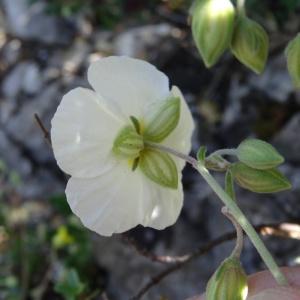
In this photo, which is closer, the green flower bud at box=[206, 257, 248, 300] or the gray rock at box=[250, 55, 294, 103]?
the green flower bud at box=[206, 257, 248, 300]

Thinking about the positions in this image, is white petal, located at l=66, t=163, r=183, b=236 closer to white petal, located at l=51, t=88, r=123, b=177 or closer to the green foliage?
white petal, located at l=51, t=88, r=123, b=177

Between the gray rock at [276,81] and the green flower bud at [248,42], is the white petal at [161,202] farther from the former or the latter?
the gray rock at [276,81]

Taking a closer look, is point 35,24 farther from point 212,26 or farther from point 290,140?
point 212,26

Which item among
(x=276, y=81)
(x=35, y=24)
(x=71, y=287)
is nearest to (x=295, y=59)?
(x=71, y=287)

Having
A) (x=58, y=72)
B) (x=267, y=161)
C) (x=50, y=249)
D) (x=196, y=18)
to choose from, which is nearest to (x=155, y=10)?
(x=58, y=72)

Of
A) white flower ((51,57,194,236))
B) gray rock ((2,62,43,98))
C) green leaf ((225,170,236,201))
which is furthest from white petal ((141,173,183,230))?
gray rock ((2,62,43,98))

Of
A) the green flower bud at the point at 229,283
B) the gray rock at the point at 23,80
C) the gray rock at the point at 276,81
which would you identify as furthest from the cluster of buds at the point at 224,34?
the gray rock at the point at 23,80

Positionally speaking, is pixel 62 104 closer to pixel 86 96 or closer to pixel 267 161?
pixel 86 96
